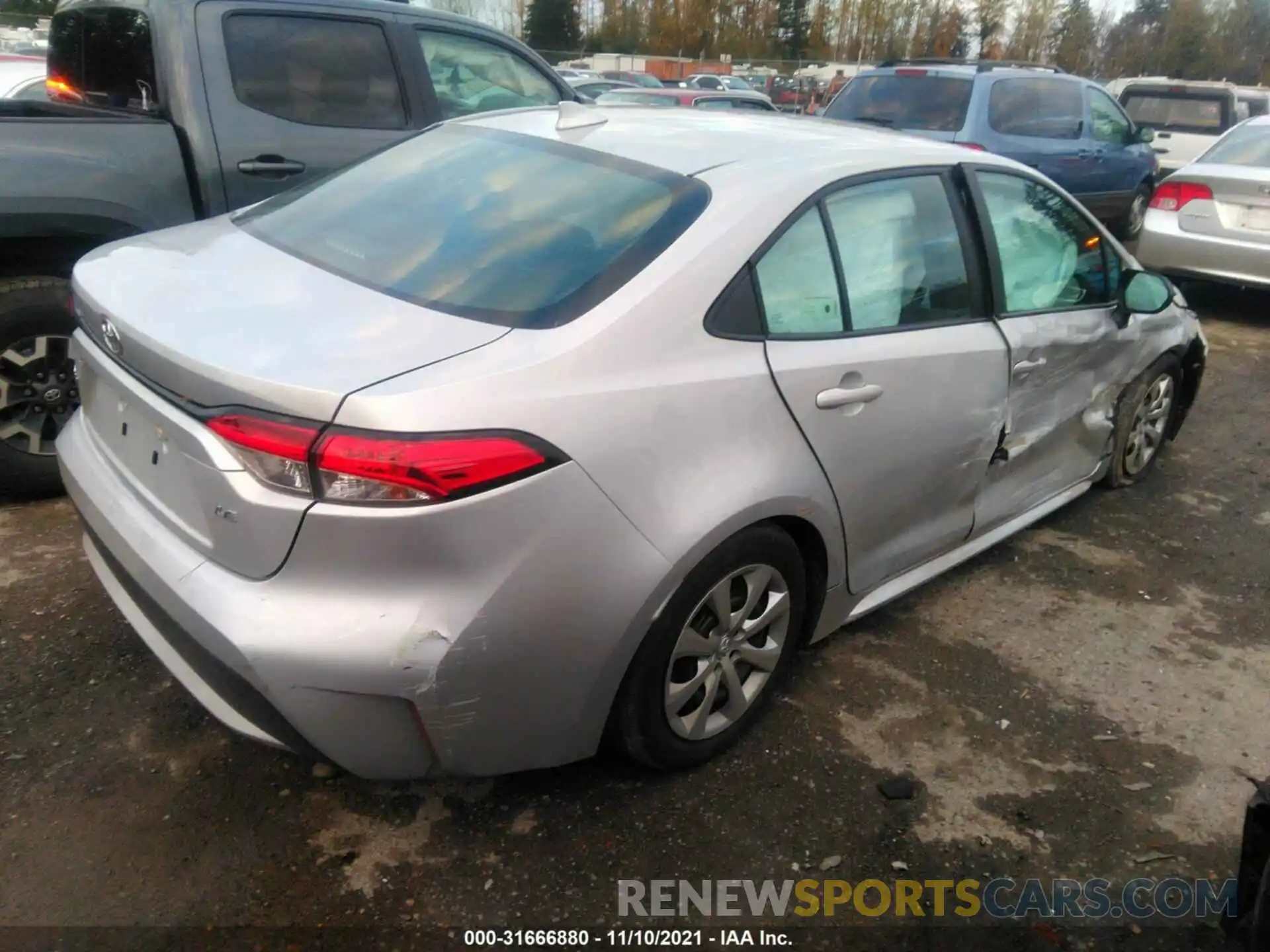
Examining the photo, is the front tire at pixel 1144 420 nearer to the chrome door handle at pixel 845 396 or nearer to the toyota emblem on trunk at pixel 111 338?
the chrome door handle at pixel 845 396

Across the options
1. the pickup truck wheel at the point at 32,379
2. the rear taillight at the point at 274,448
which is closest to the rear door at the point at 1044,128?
the pickup truck wheel at the point at 32,379

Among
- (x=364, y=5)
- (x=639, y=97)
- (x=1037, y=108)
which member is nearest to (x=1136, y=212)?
(x=1037, y=108)

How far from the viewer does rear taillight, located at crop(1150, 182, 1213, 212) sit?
7594 millimetres

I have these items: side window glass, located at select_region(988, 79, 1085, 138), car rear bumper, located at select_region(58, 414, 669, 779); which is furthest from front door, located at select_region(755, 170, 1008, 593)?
side window glass, located at select_region(988, 79, 1085, 138)

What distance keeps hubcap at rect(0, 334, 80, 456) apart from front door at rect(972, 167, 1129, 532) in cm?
329

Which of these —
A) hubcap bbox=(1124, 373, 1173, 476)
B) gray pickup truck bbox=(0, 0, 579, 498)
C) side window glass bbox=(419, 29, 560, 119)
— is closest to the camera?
gray pickup truck bbox=(0, 0, 579, 498)

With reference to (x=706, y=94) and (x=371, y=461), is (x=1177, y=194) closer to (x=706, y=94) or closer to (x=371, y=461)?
(x=706, y=94)

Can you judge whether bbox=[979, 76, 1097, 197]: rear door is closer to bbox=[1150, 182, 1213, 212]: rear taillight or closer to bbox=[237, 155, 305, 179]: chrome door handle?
bbox=[1150, 182, 1213, 212]: rear taillight

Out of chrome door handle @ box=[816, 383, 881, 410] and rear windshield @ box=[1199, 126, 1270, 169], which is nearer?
chrome door handle @ box=[816, 383, 881, 410]

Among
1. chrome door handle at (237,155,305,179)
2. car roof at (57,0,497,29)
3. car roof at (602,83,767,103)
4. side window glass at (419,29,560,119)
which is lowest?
car roof at (602,83,767,103)

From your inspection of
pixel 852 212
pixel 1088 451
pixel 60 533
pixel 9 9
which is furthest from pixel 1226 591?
pixel 9 9

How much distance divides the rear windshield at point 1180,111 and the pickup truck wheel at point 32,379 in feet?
46.3

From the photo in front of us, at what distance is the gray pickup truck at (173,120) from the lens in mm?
3740

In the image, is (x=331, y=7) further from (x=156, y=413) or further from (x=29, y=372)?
(x=156, y=413)
